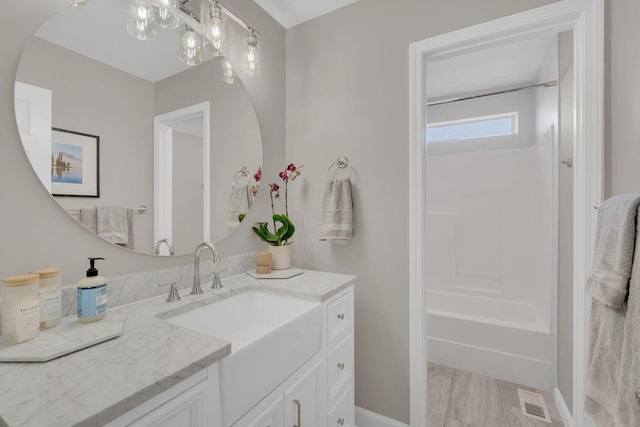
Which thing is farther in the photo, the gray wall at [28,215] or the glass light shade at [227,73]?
the glass light shade at [227,73]

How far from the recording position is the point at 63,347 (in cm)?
67

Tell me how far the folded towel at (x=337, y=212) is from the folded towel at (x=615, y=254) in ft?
3.28

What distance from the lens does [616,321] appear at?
0.69m

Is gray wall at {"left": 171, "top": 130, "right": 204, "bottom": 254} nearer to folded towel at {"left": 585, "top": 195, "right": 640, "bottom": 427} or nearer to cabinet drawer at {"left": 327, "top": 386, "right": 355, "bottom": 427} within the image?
cabinet drawer at {"left": 327, "top": 386, "right": 355, "bottom": 427}

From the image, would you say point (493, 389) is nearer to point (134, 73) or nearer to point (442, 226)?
point (442, 226)

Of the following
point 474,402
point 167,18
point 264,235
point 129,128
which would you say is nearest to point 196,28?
point 167,18

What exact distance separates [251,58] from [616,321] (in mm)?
1811

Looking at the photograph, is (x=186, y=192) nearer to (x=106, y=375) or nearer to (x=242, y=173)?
(x=242, y=173)

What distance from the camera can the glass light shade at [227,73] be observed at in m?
1.45

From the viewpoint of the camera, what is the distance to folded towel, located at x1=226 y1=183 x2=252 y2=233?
1495mm

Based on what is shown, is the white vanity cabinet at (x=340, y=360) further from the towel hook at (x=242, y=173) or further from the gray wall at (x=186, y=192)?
the towel hook at (x=242, y=173)

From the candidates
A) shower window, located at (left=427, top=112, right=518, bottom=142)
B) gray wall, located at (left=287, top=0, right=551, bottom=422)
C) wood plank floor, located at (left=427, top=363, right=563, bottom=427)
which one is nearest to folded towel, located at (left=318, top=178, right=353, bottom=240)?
gray wall, located at (left=287, top=0, right=551, bottom=422)

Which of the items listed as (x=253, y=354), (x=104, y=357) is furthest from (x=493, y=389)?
(x=104, y=357)

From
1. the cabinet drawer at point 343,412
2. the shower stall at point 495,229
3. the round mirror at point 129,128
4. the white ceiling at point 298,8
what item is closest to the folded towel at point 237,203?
the round mirror at point 129,128
